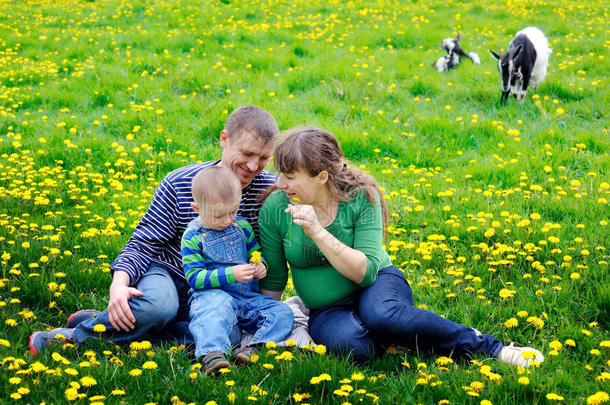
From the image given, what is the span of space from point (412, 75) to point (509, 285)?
497 centimetres

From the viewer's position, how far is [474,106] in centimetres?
717

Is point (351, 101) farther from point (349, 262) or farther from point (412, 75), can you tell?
point (349, 262)

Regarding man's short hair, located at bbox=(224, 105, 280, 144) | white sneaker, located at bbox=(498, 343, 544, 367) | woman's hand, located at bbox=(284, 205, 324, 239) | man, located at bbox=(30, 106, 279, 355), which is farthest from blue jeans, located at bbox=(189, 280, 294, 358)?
white sneaker, located at bbox=(498, 343, 544, 367)

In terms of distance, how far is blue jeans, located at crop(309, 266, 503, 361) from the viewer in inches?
110

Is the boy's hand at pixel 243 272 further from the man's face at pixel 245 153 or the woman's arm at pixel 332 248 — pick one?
the man's face at pixel 245 153

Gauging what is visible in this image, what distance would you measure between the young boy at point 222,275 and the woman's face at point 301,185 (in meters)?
0.24

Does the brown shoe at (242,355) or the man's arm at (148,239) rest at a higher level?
the man's arm at (148,239)

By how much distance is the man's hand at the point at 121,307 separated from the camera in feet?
9.38

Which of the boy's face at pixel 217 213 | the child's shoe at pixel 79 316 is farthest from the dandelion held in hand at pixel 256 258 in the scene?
the child's shoe at pixel 79 316

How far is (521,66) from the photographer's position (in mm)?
7047

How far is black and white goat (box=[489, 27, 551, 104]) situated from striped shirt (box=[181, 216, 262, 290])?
512cm

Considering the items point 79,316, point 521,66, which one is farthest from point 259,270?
point 521,66

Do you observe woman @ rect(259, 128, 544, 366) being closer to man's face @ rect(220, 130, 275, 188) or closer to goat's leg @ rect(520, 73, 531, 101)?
man's face @ rect(220, 130, 275, 188)

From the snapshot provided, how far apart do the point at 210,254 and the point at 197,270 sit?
0.10 m
